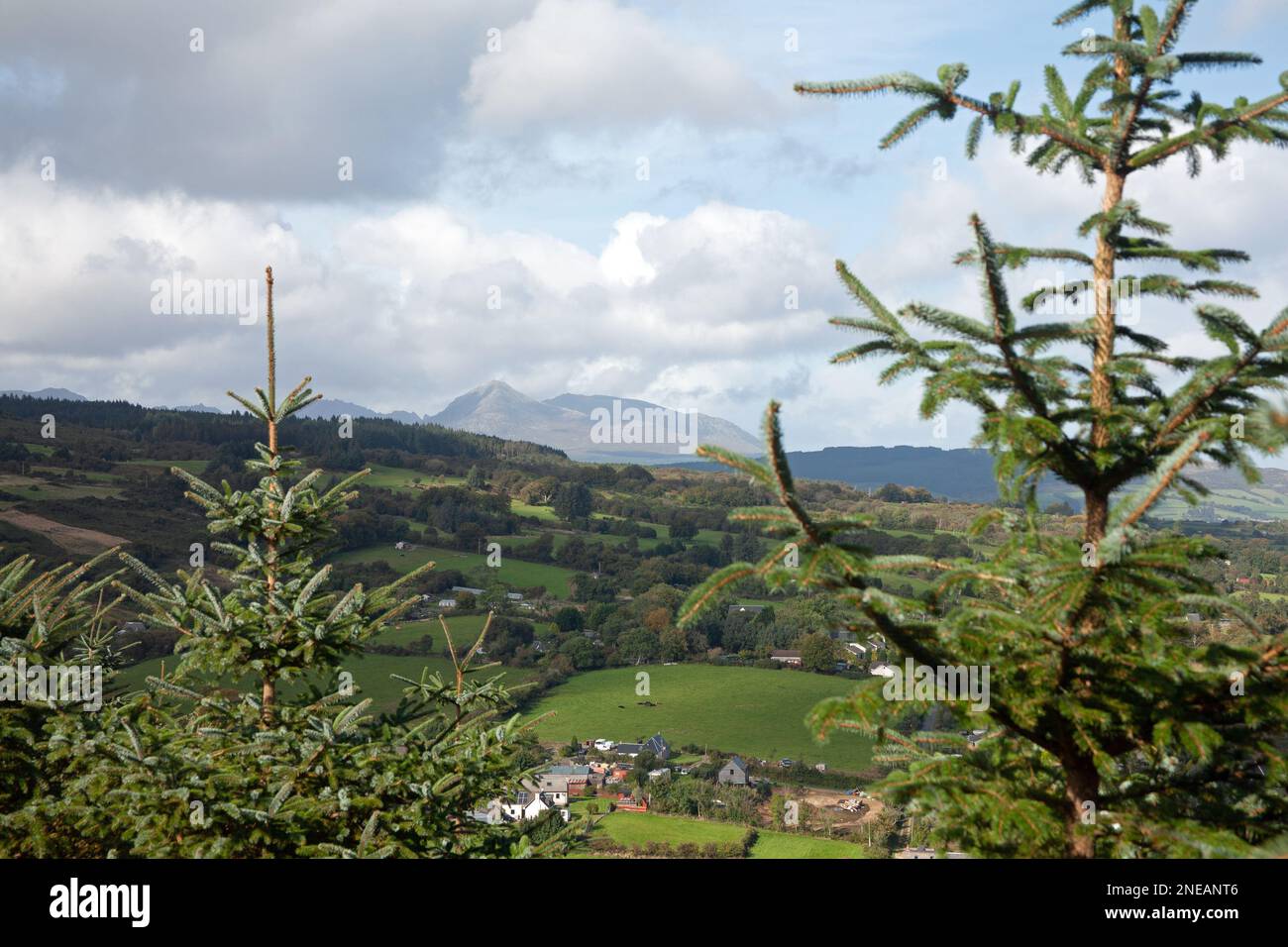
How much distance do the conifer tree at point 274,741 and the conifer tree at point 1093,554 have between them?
4627mm

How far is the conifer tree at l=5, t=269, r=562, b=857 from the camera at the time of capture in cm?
731

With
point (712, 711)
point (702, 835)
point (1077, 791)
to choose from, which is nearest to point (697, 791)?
point (702, 835)

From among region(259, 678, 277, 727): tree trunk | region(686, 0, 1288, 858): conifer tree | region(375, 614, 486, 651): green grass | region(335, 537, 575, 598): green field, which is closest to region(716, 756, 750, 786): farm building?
region(375, 614, 486, 651): green grass

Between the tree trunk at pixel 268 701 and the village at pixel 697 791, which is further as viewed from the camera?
the village at pixel 697 791

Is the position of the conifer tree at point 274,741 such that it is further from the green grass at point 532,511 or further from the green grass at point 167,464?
the green grass at point 167,464

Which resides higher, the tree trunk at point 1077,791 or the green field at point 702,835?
the tree trunk at point 1077,791

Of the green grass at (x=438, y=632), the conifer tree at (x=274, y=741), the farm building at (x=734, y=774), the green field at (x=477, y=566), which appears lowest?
the farm building at (x=734, y=774)

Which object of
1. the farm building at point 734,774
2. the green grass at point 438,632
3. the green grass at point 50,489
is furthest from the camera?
the green grass at point 50,489

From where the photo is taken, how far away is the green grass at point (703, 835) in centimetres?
3009

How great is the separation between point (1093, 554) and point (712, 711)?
154 ft

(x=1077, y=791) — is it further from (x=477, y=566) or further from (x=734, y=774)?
(x=477, y=566)

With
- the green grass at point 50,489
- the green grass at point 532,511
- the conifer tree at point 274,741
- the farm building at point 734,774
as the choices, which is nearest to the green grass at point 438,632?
the farm building at point 734,774
